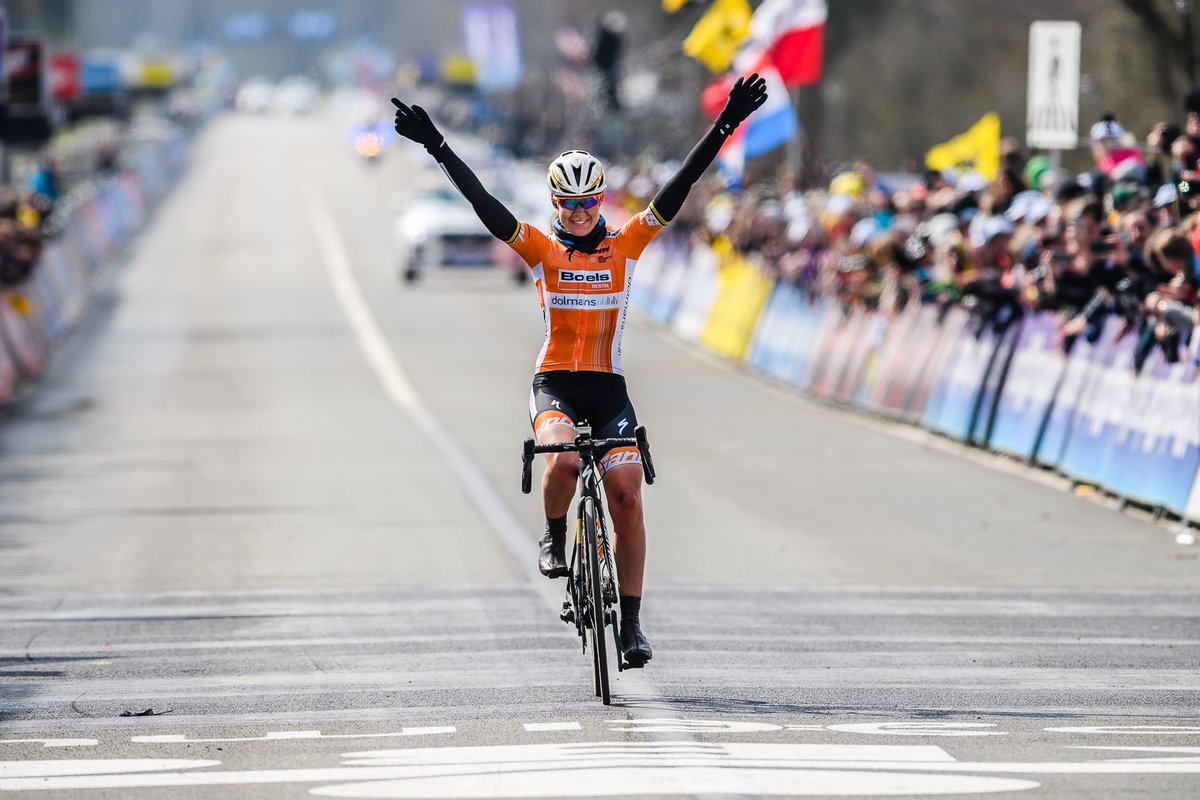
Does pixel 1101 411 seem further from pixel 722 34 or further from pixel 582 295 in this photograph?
pixel 722 34

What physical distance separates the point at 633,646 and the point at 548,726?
79 cm

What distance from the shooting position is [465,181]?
9.01 metres

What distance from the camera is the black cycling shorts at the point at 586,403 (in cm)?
891

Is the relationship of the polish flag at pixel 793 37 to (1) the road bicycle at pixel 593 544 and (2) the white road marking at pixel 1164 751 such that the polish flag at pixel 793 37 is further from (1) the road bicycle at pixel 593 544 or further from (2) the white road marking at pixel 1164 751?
(2) the white road marking at pixel 1164 751

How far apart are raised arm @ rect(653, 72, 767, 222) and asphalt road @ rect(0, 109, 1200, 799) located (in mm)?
1946

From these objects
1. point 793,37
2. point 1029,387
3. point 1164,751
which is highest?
point 793,37

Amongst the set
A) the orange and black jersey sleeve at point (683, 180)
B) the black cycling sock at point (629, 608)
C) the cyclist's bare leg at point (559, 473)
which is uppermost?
the orange and black jersey sleeve at point (683, 180)

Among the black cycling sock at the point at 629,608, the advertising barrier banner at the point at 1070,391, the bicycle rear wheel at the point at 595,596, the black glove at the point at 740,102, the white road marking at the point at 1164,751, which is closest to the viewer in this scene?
the white road marking at the point at 1164,751

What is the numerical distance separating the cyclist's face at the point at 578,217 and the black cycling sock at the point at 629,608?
4.93ft

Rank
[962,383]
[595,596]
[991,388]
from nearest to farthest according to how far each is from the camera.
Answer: [595,596], [991,388], [962,383]

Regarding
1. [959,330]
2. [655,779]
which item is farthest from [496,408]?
[655,779]

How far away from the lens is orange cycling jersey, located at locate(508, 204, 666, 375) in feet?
29.6

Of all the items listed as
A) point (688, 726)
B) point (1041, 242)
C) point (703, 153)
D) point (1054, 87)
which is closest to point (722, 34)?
point (1054, 87)

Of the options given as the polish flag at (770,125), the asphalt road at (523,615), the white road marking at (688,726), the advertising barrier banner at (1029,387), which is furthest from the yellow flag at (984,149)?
the white road marking at (688,726)
